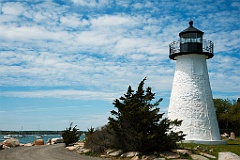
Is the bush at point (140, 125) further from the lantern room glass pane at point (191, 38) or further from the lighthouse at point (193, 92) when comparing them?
the lantern room glass pane at point (191, 38)

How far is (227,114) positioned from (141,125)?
3305 centimetres

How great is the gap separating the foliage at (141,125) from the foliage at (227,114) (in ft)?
101

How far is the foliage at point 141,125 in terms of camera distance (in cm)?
1642

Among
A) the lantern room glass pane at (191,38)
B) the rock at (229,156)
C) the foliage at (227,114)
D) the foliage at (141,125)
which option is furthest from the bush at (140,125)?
the foliage at (227,114)

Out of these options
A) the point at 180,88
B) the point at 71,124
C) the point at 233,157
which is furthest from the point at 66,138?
the point at 233,157

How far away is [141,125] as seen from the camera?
16625 millimetres

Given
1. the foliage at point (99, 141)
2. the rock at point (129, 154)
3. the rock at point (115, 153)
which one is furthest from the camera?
the foliage at point (99, 141)

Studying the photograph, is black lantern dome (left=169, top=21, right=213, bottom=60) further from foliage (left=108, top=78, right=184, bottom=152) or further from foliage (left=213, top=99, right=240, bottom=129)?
foliage (left=213, top=99, right=240, bottom=129)

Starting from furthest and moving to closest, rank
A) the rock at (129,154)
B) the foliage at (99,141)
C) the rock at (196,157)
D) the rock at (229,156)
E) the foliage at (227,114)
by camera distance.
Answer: the foliage at (227,114), the foliage at (99,141), the rock at (129,154), the rock at (196,157), the rock at (229,156)

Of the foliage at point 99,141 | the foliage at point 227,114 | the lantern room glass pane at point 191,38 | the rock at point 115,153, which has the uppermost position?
the lantern room glass pane at point 191,38

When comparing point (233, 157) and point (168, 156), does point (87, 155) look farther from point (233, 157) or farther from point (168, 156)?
point (233, 157)

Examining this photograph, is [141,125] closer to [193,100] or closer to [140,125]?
[140,125]

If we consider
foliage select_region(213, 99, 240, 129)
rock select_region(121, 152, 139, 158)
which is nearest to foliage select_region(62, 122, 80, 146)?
rock select_region(121, 152, 139, 158)

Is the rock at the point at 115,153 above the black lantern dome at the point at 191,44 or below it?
below
